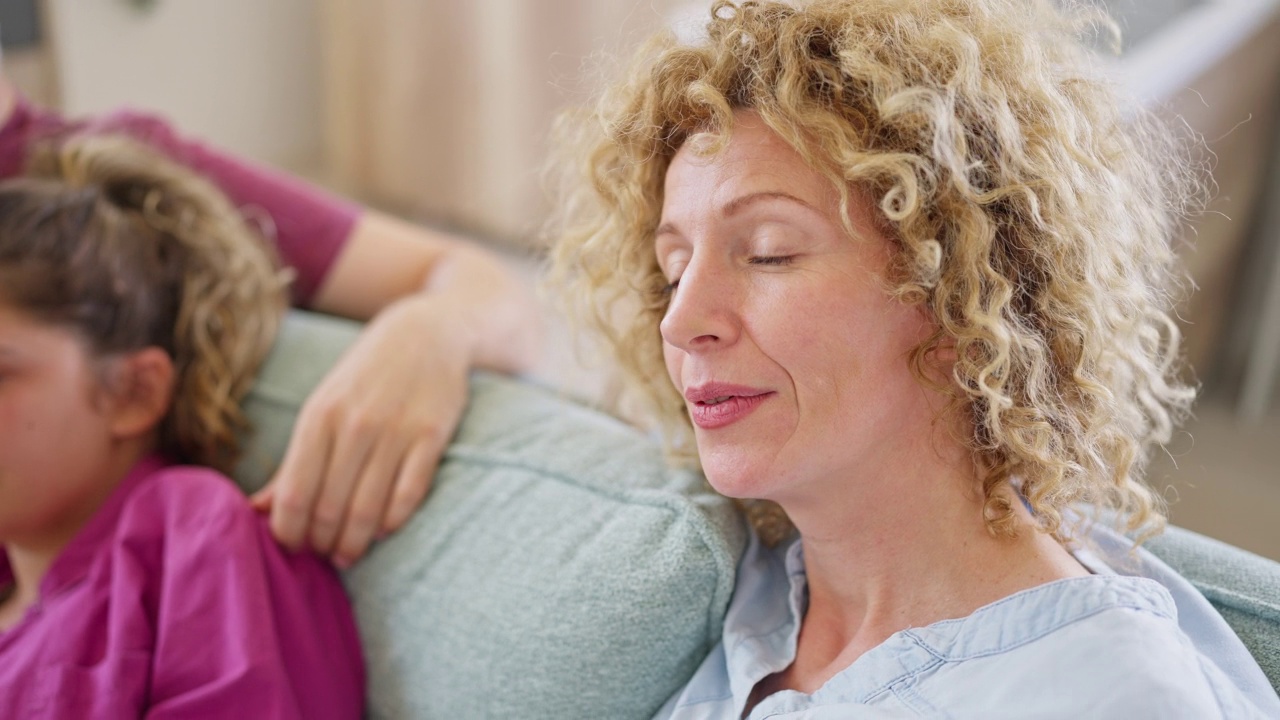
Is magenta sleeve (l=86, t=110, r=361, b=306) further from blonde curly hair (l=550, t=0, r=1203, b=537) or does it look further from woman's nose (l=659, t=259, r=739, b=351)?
woman's nose (l=659, t=259, r=739, b=351)

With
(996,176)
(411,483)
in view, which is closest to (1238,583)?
(996,176)

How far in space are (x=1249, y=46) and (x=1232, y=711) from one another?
1.77 metres

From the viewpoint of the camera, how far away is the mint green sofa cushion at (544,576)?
113cm

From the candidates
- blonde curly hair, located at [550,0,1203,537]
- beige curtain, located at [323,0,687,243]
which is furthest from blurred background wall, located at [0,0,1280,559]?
blonde curly hair, located at [550,0,1203,537]

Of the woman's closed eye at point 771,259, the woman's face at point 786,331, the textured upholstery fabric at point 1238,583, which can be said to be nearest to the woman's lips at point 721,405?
the woman's face at point 786,331

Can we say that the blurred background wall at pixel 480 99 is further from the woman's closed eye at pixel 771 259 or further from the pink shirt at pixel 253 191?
the woman's closed eye at pixel 771 259

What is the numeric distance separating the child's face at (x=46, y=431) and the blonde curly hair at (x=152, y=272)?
29 mm

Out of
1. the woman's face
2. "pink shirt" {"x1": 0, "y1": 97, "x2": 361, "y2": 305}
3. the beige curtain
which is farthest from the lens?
the beige curtain

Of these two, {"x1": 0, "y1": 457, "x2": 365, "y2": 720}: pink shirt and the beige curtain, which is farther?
the beige curtain

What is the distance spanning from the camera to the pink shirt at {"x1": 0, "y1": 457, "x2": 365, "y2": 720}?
1.14 m

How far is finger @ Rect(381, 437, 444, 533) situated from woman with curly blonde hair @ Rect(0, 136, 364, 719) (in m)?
0.10

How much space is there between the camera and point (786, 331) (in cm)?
93

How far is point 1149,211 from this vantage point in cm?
103

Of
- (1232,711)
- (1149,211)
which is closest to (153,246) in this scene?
Result: (1149,211)
